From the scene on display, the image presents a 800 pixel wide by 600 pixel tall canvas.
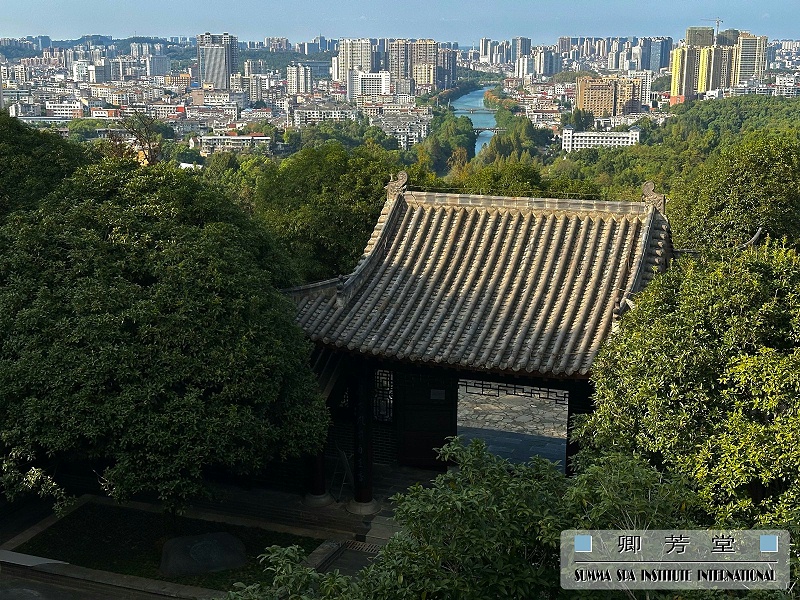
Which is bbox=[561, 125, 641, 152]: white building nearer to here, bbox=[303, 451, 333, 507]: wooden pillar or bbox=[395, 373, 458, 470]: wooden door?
bbox=[395, 373, 458, 470]: wooden door

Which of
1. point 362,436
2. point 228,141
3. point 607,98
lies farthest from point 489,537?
point 607,98

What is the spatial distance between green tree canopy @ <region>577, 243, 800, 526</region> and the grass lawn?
14.3 ft

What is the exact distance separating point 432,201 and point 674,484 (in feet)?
25.1

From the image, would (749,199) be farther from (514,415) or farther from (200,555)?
(200,555)

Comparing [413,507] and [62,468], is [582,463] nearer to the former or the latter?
[413,507]

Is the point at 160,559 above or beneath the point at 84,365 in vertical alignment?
beneath

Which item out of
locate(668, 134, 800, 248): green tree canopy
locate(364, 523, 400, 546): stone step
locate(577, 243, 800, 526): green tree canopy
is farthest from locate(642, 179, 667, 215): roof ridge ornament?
locate(668, 134, 800, 248): green tree canopy

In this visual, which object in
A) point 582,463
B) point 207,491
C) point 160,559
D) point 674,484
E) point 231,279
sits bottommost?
point 160,559

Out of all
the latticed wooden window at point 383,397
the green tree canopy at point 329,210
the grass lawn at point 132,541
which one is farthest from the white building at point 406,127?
the grass lawn at point 132,541

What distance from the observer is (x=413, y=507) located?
246 inches

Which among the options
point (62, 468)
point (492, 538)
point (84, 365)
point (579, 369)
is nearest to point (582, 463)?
point (579, 369)

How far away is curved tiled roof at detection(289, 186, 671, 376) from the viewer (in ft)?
37.6

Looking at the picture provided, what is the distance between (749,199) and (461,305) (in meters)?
13.3

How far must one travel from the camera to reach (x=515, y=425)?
693 inches
